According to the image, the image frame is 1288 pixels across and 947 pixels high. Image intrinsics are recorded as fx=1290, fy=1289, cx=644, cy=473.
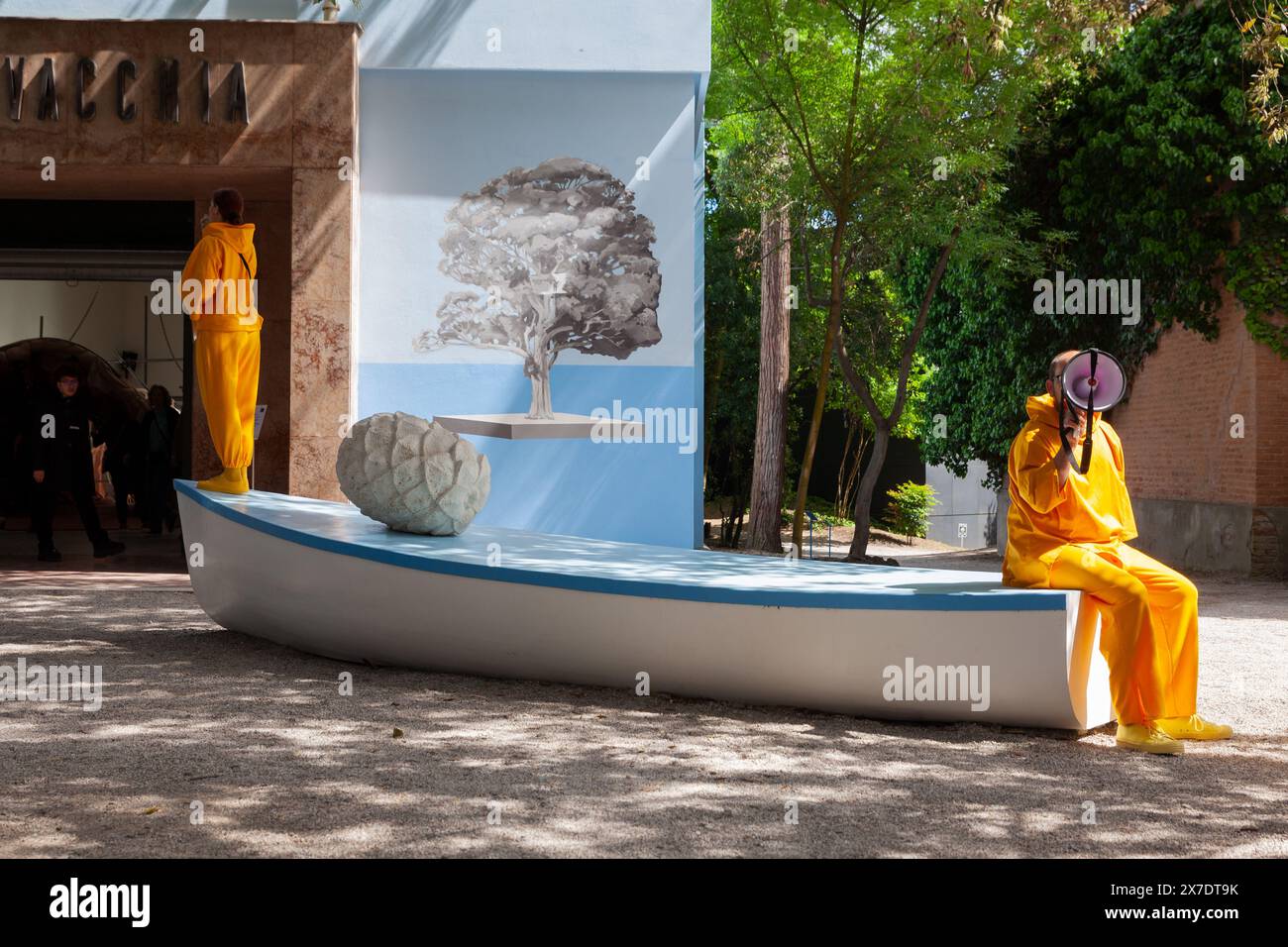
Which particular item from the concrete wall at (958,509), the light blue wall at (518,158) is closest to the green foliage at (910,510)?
the concrete wall at (958,509)

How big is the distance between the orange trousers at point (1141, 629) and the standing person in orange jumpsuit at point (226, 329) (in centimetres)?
491

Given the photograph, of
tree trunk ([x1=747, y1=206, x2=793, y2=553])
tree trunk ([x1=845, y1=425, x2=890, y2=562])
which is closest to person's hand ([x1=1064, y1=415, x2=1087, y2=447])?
tree trunk ([x1=845, y1=425, x2=890, y2=562])

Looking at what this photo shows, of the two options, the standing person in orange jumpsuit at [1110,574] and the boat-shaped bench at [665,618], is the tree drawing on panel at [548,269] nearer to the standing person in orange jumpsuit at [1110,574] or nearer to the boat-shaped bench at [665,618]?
the boat-shaped bench at [665,618]

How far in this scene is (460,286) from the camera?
1216cm

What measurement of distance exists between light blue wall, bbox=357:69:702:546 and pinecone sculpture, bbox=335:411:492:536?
4751 millimetres

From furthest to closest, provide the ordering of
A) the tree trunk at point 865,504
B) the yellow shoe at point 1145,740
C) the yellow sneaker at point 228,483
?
the tree trunk at point 865,504
the yellow sneaker at point 228,483
the yellow shoe at point 1145,740

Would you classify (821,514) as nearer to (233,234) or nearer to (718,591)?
(233,234)

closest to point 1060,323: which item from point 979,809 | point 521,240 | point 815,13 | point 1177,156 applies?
point 1177,156

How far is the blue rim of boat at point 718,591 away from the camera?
212 inches

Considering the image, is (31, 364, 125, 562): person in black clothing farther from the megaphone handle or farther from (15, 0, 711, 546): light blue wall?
the megaphone handle

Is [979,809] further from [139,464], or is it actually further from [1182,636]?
[139,464]

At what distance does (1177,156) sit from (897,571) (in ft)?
32.0

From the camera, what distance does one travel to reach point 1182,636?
547 centimetres

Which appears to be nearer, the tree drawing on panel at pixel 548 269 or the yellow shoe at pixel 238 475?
the yellow shoe at pixel 238 475
